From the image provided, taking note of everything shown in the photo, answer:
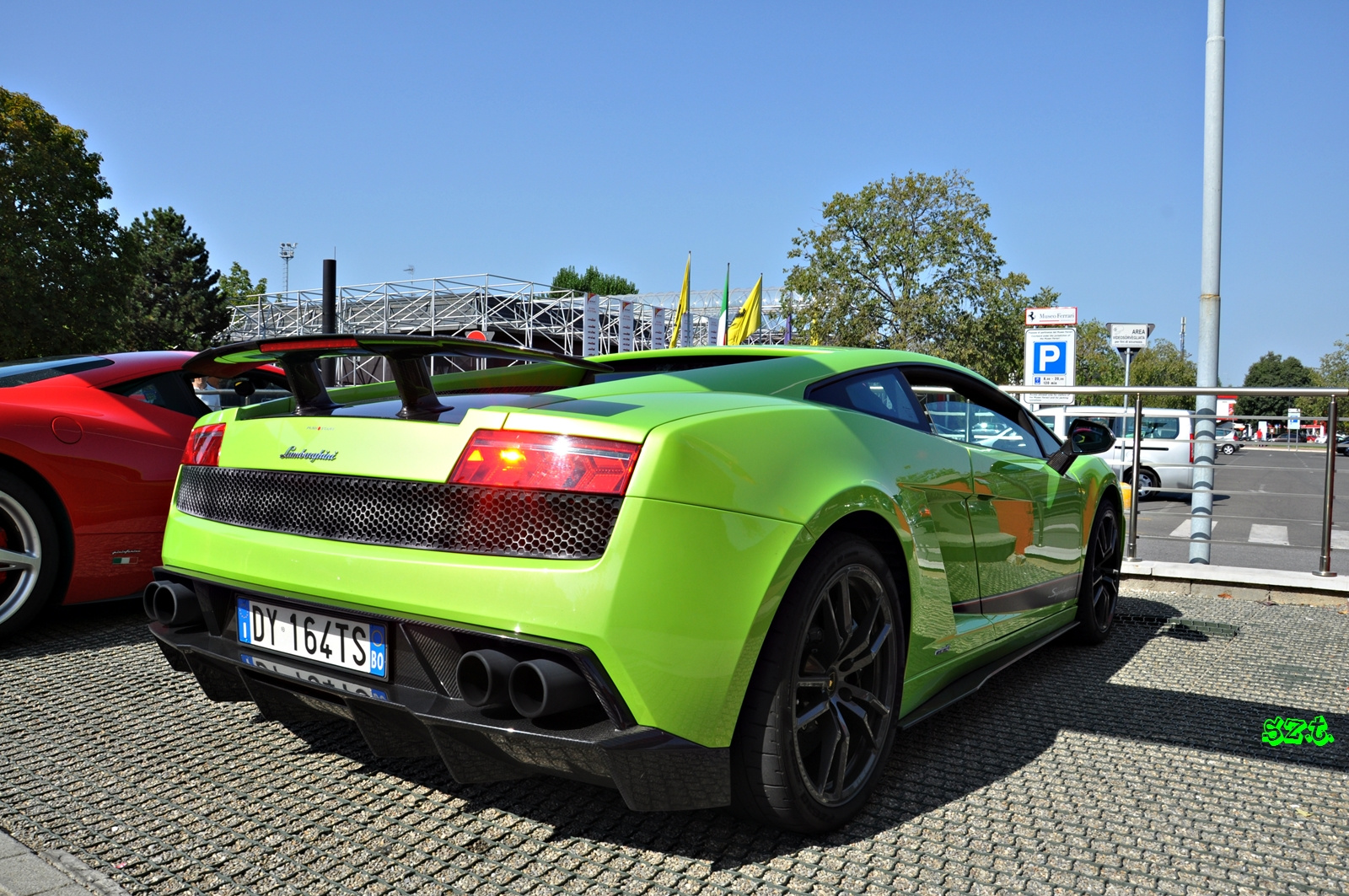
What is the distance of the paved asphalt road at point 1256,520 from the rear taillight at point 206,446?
5717 millimetres

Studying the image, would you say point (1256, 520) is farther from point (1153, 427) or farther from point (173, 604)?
point (173, 604)

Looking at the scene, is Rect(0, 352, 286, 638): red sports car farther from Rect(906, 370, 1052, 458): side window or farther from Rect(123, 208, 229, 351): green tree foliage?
Rect(123, 208, 229, 351): green tree foliage

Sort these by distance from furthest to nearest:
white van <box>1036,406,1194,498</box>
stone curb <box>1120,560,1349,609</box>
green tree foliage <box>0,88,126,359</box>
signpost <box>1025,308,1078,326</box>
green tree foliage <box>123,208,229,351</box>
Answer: green tree foliage <box>123,208,229,351</box>, green tree foliage <box>0,88,126,359</box>, signpost <box>1025,308,1078,326</box>, white van <box>1036,406,1194,498</box>, stone curb <box>1120,560,1349,609</box>

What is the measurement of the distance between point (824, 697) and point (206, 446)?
187 centimetres

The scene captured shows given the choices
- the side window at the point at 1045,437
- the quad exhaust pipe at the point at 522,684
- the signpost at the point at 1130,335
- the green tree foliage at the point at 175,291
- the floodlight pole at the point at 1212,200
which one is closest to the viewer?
the quad exhaust pipe at the point at 522,684

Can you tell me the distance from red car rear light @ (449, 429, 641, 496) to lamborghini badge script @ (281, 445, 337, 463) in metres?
0.42

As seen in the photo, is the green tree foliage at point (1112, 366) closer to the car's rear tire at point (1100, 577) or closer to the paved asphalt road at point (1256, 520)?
the paved asphalt road at point (1256, 520)

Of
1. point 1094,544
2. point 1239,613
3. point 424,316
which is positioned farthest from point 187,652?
point 424,316

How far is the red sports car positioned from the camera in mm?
4215

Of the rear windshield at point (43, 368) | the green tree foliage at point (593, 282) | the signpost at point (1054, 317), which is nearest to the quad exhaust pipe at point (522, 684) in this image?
the rear windshield at point (43, 368)

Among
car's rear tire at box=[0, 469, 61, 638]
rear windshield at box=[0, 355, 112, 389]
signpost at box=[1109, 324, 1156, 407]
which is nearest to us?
car's rear tire at box=[0, 469, 61, 638]

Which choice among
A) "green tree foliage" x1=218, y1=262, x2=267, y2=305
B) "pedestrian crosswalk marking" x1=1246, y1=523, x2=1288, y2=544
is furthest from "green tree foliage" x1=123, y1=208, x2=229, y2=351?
"pedestrian crosswalk marking" x1=1246, y1=523, x2=1288, y2=544

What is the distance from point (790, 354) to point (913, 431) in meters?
0.45

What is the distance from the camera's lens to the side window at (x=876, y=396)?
2.98 meters
